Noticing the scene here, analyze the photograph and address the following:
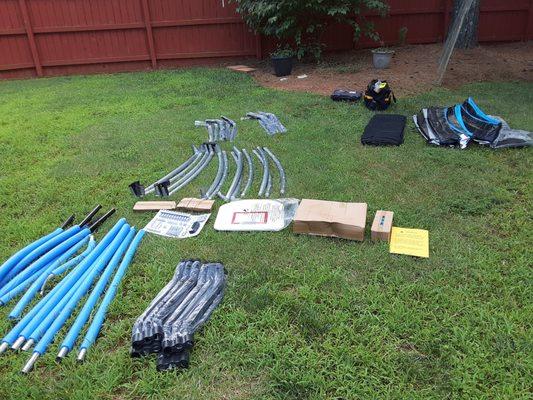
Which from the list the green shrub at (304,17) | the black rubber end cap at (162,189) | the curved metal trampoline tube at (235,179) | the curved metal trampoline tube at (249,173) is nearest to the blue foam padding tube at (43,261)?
the black rubber end cap at (162,189)

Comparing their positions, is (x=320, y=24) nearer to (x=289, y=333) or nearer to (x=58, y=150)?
(x=58, y=150)

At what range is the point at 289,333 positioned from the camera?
2129 mm

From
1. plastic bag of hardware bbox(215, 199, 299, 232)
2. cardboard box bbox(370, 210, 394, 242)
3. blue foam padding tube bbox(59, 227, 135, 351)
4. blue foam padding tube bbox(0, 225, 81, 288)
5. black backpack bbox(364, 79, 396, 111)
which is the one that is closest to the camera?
blue foam padding tube bbox(59, 227, 135, 351)

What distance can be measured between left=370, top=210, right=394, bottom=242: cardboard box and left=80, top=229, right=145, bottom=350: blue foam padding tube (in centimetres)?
168

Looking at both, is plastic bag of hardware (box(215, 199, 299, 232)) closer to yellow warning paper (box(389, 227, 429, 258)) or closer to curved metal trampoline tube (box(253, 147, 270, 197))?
curved metal trampoline tube (box(253, 147, 270, 197))

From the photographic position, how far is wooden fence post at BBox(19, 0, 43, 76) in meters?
8.80

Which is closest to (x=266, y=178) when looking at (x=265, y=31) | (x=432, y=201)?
(x=432, y=201)

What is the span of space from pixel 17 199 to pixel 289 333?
9.77 feet

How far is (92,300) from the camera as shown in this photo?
7.84 ft

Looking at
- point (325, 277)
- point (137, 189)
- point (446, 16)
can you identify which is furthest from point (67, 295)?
point (446, 16)

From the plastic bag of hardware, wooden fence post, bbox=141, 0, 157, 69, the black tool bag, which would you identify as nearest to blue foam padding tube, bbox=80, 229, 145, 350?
the plastic bag of hardware

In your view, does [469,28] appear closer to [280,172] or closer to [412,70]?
[412,70]

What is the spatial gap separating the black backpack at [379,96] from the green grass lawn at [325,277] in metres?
0.58

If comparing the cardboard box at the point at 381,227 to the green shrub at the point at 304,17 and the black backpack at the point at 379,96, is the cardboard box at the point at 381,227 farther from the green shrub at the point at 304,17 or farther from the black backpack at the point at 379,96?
the green shrub at the point at 304,17
